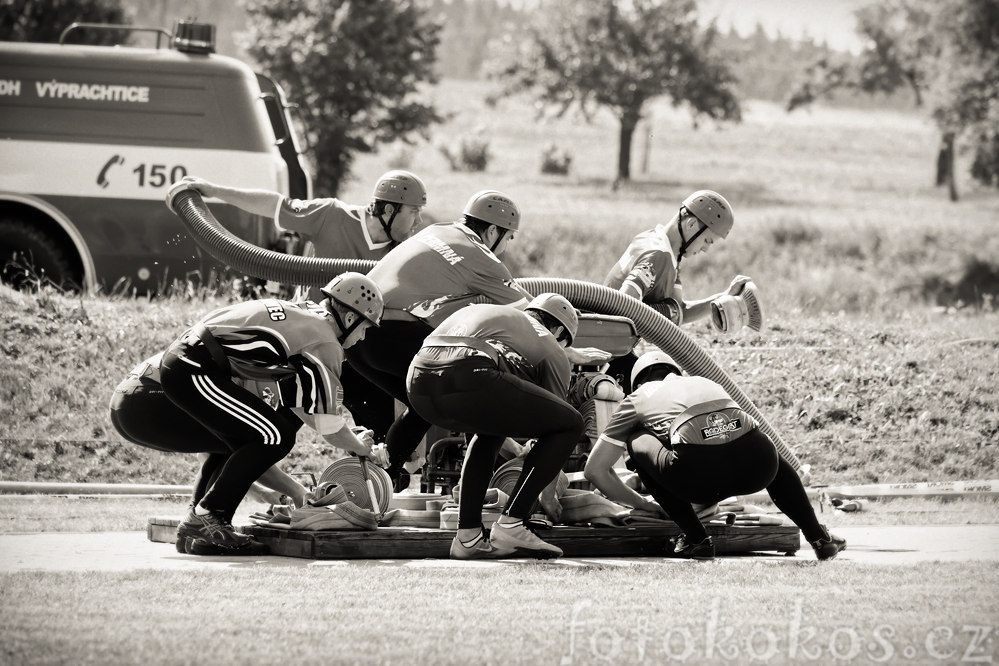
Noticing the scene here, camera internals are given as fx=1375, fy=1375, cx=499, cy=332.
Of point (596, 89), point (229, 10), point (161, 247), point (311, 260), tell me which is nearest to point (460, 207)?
point (596, 89)

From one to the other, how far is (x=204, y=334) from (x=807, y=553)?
354 centimetres

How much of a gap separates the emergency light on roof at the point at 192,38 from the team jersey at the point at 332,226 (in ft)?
20.2

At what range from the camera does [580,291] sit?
324 inches

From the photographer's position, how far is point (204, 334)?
22.3 feet

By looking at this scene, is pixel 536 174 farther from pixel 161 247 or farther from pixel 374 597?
pixel 374 597

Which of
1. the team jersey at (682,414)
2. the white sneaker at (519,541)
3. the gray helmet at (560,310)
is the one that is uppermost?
the gray helmet at (560,310)

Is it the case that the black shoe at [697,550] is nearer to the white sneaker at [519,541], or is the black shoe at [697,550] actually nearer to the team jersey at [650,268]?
the white sneaker at [519,541]

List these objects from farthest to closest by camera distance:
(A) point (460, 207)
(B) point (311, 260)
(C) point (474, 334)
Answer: (A) point (460, 207) < (B) point (311, 260) < (C) point (474, 334)

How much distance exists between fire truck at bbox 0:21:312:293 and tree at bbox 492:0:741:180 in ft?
113

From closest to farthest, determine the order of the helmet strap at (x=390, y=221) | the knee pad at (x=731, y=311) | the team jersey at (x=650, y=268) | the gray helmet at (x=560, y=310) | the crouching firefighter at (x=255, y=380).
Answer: the crouching firefighter at (x=255, y=380), the gray helmet at (x=560, y=310), the team jersey at (x=650, y=268), the helmet strap at (x=390, y=221), the knee pad at (x=731, y=311)

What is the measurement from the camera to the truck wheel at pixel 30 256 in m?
13.6

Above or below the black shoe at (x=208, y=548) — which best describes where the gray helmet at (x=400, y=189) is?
above

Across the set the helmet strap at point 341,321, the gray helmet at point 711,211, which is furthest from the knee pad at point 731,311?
the helmet strap at point 341,321

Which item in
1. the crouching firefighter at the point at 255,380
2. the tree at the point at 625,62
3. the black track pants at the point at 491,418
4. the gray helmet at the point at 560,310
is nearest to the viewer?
the black track pants at the point at 491,418
